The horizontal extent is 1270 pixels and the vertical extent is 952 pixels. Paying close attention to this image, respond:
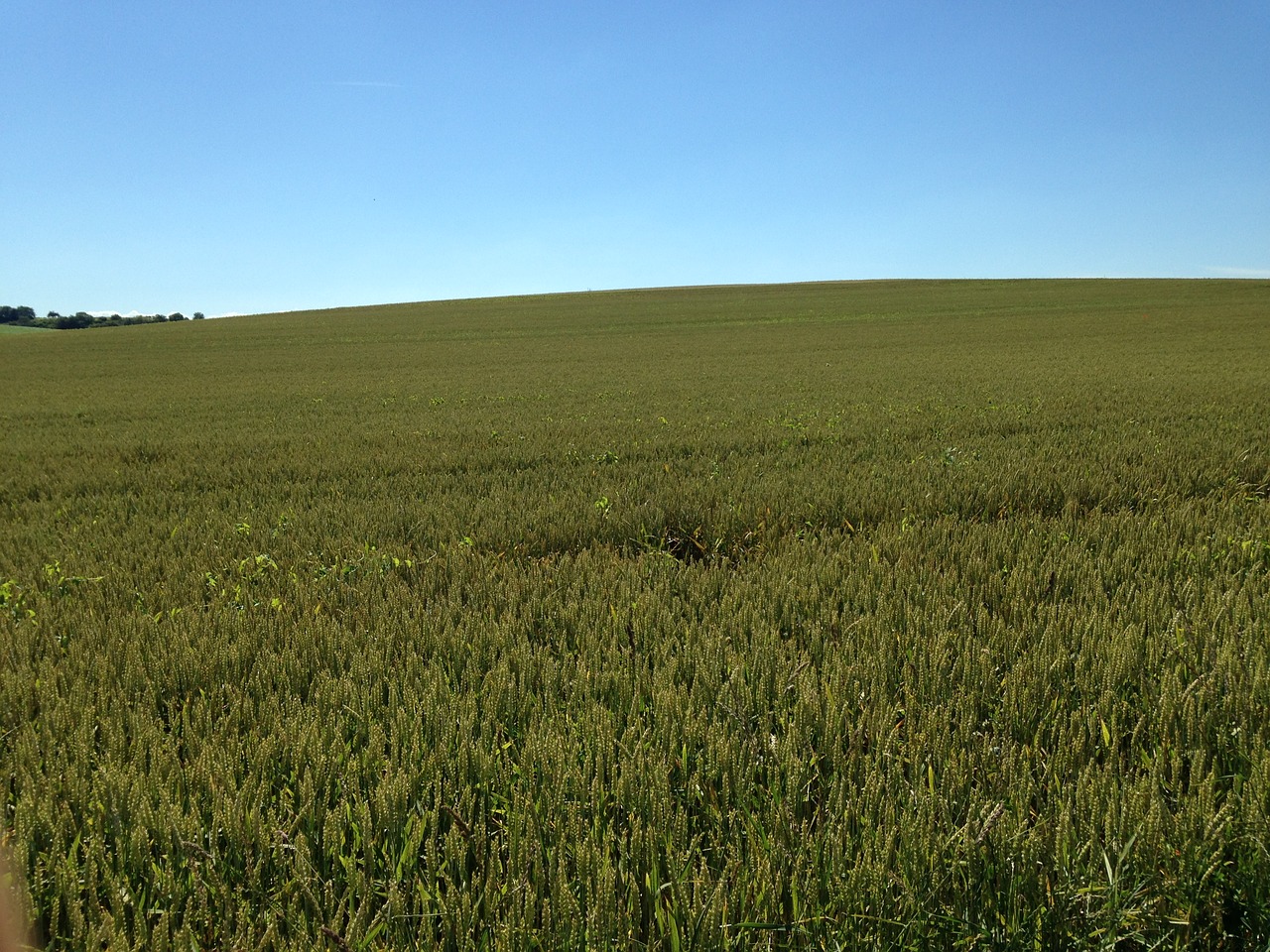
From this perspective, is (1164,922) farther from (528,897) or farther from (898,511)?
(898,511)

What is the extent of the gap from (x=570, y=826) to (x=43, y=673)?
8.28ft

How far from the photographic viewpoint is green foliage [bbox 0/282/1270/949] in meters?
1.74

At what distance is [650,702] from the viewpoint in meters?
2.80

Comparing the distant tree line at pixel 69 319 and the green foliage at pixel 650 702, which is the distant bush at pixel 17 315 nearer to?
the distant tree line at pixel 69 319

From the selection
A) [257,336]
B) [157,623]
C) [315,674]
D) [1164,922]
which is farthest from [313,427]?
[257,336]

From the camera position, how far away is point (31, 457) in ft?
32.8

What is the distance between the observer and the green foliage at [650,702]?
5.69 feet

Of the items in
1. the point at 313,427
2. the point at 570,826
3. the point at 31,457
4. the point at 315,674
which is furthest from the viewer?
the point at 313,427

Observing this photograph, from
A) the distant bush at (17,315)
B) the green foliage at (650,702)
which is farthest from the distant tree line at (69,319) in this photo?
the green foliage at (650,702)

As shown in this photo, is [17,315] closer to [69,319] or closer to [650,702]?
[69,319]

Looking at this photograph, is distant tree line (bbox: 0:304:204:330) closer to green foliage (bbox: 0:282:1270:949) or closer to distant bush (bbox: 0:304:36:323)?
distant bush (bbox: 0:304:36:323)

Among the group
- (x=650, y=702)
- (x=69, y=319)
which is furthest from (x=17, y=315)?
(x=650, y=702)

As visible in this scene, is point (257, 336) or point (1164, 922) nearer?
point (1164, 922)

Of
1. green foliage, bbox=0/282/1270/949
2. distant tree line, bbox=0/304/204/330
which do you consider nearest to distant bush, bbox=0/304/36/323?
distant tree line, bbox=0/304/204/330
